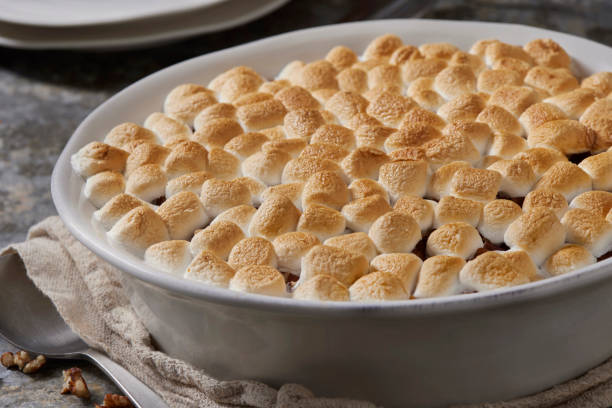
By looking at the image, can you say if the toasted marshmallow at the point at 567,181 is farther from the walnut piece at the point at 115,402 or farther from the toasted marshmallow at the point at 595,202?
the walnut piece at the point at 115,402

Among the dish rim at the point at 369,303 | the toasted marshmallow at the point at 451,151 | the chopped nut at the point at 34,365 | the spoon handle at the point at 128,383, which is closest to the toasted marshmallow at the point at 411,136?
the toasted marshmallow at the point at 451,151

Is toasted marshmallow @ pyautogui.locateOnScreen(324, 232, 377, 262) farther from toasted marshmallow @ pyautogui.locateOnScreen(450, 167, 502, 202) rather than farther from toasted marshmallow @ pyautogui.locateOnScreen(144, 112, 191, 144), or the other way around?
toasted marshmallow @ pyautogui.locateOnScreen(144, 112, 191, 144)

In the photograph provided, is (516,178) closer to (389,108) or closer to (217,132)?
(389,108)

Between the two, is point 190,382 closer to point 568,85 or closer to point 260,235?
point 260,235

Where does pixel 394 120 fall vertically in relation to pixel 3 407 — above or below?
above

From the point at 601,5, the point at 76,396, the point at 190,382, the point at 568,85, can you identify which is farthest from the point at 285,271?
the point at 601,5
